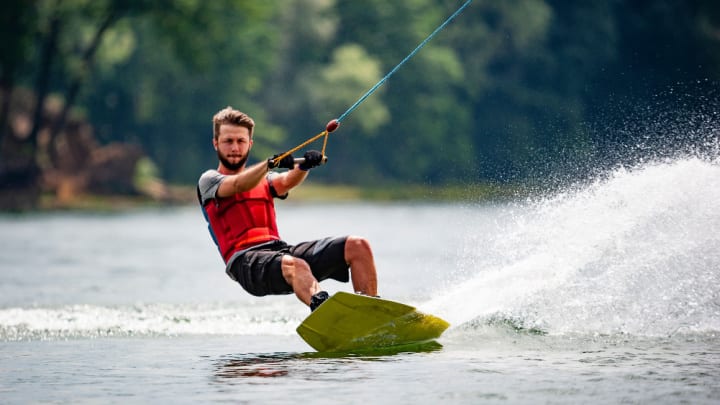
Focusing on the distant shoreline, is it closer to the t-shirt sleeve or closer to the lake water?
the lake water

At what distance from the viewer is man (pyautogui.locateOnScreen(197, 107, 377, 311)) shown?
8.36 m

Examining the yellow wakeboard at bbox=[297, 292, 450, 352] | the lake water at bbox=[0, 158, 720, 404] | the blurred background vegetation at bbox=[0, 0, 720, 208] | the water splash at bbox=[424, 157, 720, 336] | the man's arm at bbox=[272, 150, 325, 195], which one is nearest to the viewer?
the lake water at bbox=[0, 158, 720, 404]

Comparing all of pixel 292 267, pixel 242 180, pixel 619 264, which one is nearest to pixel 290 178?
pixel 242 180

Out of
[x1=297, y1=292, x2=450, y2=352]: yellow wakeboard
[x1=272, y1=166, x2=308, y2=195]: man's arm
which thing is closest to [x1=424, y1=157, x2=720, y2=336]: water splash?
[x1=297, y1=292, x2=450, y2=352]: yellow wakeboard

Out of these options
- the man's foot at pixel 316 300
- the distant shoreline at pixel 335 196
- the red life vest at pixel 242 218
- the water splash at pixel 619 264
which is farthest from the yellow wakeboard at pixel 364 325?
the distant shoreline at pixel 335 196

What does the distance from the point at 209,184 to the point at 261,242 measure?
496 millimetres

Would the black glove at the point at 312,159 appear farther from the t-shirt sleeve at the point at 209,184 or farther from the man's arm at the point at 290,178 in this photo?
the t-shirt sleeve at the point at 209,184

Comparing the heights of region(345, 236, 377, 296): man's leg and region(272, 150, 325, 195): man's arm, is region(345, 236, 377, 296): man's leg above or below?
below

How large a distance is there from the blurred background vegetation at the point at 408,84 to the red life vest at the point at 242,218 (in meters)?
34.6

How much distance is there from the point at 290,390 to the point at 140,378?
3.53 ft

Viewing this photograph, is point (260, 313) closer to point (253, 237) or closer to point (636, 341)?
point (253, 237)

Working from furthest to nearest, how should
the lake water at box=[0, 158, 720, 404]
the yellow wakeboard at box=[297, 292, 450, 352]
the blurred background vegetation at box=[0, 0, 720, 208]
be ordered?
1. the blurred background vegetation at box=[0, 0, 720, 208]
2. the yellow wakeboard at box=[297, 292, 450, 352]
3. the lake water at box=[0, 158, 720, 404]

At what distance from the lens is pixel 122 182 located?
4228cm

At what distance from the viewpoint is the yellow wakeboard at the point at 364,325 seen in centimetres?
827
